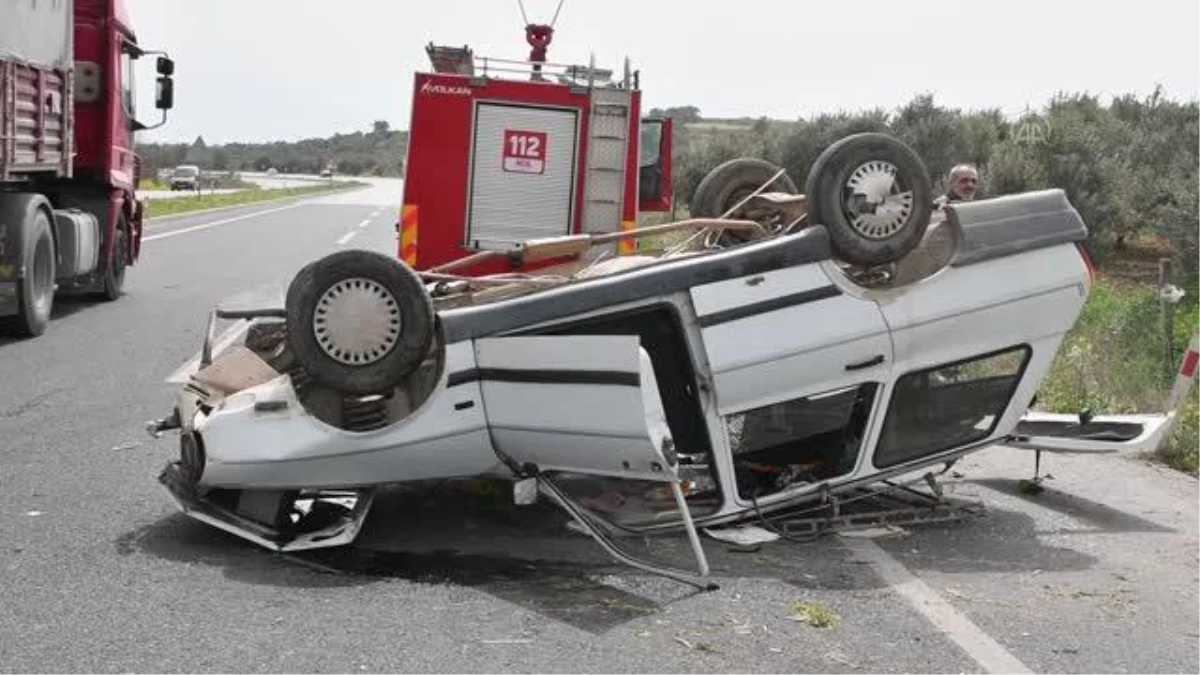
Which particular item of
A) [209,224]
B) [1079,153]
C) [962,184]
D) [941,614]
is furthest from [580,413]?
[209,224]

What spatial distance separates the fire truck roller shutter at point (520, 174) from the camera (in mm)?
12438

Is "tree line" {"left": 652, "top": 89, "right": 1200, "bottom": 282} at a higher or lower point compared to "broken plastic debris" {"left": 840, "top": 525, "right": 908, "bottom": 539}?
higher

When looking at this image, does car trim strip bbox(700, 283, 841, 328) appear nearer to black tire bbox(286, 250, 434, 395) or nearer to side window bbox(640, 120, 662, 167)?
black tire bbox(286, 250, 434, 395)

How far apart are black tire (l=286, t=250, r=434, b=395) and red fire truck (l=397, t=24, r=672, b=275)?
7007 mm

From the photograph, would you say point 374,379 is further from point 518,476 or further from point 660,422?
point 660,422

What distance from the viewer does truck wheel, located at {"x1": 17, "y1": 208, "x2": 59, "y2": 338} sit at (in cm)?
1201

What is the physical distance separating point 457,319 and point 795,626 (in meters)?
1.78

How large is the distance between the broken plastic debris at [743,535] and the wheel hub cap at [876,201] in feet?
4.45

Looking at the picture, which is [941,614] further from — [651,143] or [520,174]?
[651,143]

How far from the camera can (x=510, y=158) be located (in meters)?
12.5

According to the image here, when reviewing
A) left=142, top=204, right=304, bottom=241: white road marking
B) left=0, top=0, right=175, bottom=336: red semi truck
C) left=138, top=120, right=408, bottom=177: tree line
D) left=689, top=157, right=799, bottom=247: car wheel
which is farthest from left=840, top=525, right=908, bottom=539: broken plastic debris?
left=138, top=120, right=408, bottom=177: tree line

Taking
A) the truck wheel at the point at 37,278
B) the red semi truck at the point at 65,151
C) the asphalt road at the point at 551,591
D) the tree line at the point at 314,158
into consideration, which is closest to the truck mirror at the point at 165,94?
the red semi truck at the point at 65,151

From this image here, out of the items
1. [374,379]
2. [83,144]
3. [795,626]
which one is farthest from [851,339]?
[83,144]

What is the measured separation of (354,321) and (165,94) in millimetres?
12010
